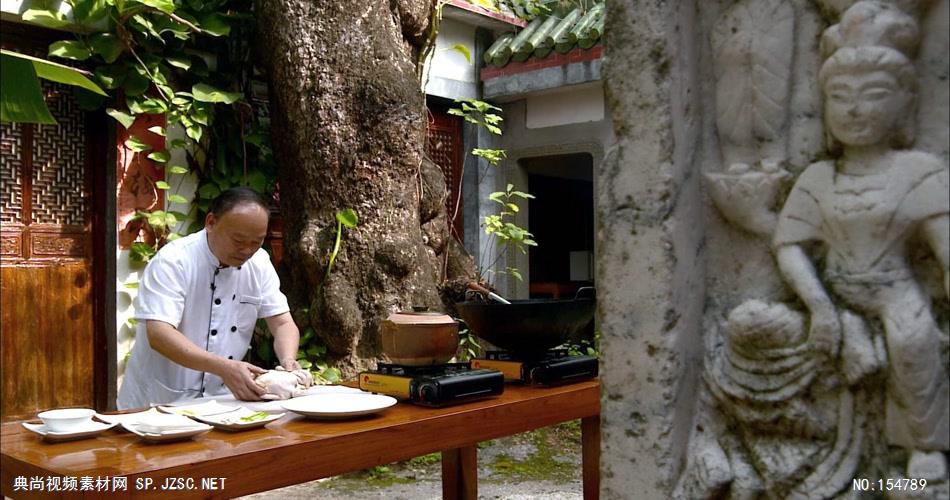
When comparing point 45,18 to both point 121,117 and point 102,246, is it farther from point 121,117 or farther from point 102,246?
point 102,246

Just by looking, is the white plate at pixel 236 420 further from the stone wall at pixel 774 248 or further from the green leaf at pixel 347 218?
the green leaf at pixel 347 218

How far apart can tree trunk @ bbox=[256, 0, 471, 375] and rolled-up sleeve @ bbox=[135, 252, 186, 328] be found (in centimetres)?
149

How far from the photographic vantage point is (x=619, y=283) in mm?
1761

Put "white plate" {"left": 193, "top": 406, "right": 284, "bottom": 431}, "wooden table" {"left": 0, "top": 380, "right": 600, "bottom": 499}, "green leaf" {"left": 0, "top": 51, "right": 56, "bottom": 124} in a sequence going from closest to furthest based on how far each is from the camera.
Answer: "green leaf" {"left": 0, "top": 51, "right": 56, "bottom": 124} → "wooden table" {"left": 0, "top": 380, "right": 600, "bottom": 499} → "white plate" {"left": 193, "top": 406, "right": 284, "bottom": 431}

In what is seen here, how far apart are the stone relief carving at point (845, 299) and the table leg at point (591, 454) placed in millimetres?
1451

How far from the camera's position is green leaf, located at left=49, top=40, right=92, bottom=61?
4007 mm

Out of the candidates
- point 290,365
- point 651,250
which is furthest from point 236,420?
point 651,250

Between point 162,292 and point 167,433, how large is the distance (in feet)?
3.44

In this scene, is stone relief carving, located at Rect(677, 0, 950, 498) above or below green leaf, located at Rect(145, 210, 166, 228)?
below

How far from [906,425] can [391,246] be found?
130 inches

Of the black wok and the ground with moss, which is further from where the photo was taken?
the ground with moss

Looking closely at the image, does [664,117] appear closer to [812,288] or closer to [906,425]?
[812,288]

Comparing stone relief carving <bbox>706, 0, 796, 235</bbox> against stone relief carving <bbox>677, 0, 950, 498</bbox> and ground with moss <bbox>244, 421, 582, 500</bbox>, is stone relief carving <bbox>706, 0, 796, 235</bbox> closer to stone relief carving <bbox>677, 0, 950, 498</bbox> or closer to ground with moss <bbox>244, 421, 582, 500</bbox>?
stone relief carving <bbox>677, 0, 950, 498</bbox>

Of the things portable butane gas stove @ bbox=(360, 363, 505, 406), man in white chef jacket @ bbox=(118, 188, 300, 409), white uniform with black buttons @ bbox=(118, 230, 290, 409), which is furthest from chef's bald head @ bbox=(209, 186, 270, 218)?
portable butane gas stove @ bbox=(360, 363, 505, 406)
